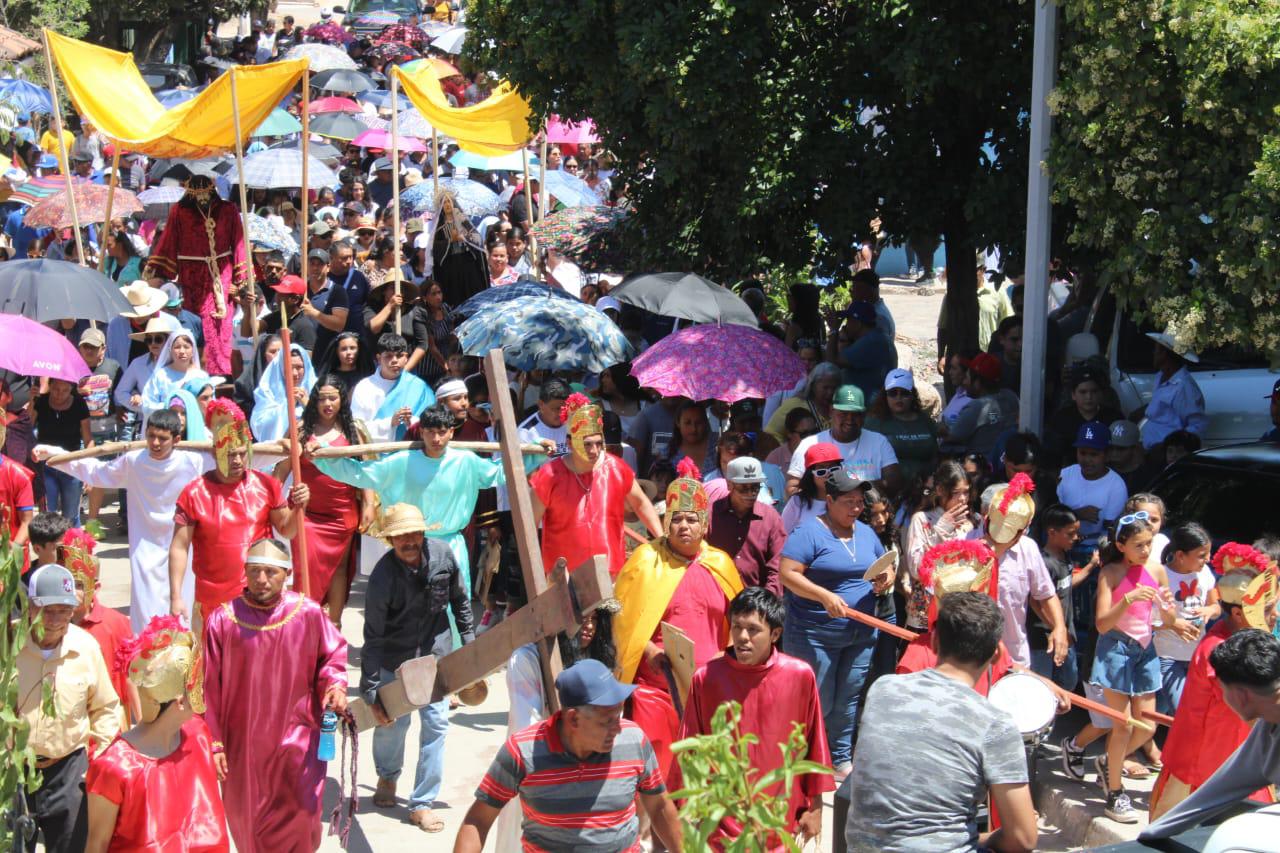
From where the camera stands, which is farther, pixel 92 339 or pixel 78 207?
pixel 78 207

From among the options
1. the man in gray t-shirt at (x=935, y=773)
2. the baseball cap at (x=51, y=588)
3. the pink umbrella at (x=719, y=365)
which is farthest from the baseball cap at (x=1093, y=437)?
the baseball cap at (x=51, y=588)

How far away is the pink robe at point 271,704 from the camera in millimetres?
6848

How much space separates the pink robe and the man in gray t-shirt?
2694 millimetres

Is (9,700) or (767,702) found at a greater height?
(9,700)

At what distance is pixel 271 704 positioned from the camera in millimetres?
6879

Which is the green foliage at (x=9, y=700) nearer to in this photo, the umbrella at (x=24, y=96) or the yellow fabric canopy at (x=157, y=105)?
the yellow fabric canopy at (x=157, y=105)

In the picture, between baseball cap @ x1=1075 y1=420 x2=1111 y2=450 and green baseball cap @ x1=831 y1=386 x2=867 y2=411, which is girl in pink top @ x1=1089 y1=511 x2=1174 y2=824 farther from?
green baseball cap @ x1=831 y1=386 x2=867 y2=411

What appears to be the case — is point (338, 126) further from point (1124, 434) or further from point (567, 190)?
point (1124, 434)

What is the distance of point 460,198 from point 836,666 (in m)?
10.5

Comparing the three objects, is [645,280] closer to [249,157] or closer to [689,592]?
[689,592]

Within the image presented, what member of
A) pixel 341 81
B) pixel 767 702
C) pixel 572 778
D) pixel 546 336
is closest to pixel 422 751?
pixel 767 702

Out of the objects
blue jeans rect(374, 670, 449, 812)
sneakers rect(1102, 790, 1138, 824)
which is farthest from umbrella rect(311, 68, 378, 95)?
sneakers rect(1102, 790, 1138, 824)

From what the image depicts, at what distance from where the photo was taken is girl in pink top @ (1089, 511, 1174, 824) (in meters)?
8.05

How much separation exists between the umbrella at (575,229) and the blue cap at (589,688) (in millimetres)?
10116
